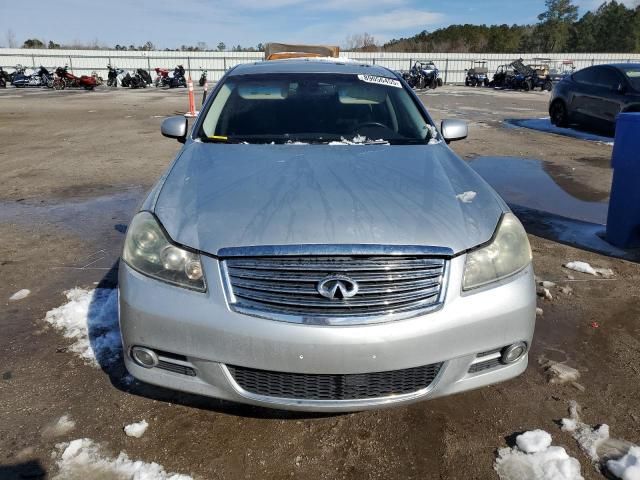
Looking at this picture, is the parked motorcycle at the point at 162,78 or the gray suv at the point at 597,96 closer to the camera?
the gray suv at the point at 597,96

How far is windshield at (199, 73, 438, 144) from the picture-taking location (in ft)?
10.6

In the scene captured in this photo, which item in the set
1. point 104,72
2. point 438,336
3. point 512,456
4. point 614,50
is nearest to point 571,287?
point 512,456

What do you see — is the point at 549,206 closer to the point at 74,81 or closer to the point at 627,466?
the point at 627,466

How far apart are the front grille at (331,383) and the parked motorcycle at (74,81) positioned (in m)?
29.5

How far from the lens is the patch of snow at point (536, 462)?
2021 millimetres

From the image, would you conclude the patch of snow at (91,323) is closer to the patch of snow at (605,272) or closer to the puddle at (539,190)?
the patch of snow at (605,272)

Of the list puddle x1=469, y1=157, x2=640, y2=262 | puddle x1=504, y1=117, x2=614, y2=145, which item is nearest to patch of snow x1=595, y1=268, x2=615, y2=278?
puddle x1=469, y1=157, x2=640, y2=262

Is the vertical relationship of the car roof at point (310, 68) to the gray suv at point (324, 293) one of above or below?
above

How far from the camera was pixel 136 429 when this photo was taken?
2266mm

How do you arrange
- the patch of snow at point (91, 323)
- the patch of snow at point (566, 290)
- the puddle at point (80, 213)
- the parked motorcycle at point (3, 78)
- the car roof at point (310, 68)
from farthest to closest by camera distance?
the parked motorcycle at point (3, 78), the puddle at point (80, 213), the car roof at point (310, 68), the patch of snow at point (566, 290), the patch of snow at point (91, 323)

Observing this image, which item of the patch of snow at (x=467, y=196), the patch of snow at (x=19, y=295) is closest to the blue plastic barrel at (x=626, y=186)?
the patch of snow at (x=467, y=196)

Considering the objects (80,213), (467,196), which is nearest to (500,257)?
(467,196)

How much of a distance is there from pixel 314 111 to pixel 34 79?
32456 mm

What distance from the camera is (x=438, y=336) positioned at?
76.0 inches
